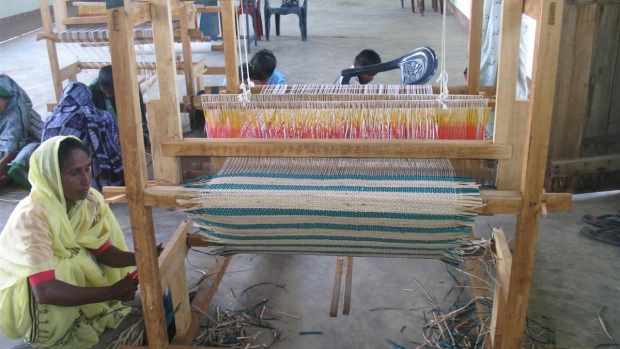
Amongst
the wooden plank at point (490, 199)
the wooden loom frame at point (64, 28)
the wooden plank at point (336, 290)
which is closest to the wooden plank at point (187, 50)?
the wooden loom frame at point (64, 28)

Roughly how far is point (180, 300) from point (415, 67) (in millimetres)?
1588

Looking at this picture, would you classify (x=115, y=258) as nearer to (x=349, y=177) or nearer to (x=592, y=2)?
(x=349, y=177)

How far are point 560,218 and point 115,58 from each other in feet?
9.02

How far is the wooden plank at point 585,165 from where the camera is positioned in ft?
11.8

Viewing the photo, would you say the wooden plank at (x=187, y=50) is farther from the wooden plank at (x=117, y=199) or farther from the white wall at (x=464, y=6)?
the white wall at (x=464, y=6)

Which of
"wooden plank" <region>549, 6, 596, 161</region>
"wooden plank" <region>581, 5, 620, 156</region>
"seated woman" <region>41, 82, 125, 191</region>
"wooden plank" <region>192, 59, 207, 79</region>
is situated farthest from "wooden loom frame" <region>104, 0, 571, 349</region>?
"wooden plank" <region>192, 59, 207, 79</region>

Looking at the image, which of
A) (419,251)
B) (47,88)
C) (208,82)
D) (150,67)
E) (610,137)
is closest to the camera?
(419,251)

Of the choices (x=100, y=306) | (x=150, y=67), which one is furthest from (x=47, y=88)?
(x=100, y=306)

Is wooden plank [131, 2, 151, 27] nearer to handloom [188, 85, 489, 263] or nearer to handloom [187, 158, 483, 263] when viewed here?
handloom [188, 85, 489, 263]

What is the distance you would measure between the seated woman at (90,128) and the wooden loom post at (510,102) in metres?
A: 2.49

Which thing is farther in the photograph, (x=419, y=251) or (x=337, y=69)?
(x=337, y=69)

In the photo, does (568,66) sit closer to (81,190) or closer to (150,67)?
(81,190)

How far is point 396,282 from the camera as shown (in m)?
2.80

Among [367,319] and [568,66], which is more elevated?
[568,66]
